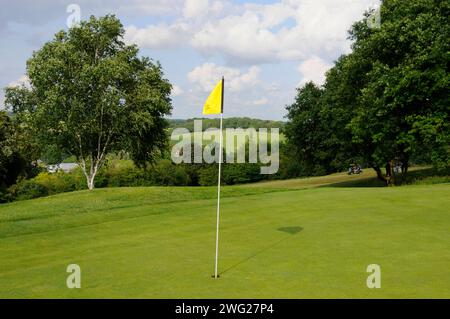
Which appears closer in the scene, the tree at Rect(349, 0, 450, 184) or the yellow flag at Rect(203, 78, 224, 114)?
the yellow flag at Rect(203, 78, 224, 114)

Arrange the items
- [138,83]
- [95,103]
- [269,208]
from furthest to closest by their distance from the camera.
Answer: [138,83]
[95,103]
[269,208]

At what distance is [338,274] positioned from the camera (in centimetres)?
979

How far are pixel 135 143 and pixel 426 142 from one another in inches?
1065

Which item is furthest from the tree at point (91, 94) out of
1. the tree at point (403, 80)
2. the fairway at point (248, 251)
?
the fairway at point (248, 251)

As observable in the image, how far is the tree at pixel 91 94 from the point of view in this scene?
40.2 meters

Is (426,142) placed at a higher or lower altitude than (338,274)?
higher

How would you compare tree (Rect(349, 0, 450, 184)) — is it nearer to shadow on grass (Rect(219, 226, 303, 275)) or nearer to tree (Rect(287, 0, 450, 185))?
tree (Rect(287, 0, 450, 185))

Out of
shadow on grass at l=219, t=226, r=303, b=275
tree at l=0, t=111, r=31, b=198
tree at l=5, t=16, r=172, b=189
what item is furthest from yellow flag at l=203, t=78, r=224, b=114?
tree at l=0, t=111, r=31, b=198

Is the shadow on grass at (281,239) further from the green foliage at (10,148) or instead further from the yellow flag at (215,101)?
the green foliage at (10,148)

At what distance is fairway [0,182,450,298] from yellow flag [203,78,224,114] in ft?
12.2

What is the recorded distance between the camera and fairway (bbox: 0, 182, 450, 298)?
353 inches

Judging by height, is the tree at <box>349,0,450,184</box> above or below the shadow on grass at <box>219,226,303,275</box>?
above
